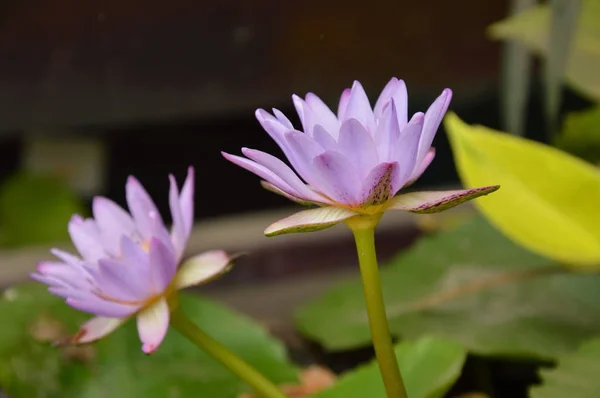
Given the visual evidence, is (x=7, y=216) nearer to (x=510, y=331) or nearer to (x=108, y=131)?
(x=108, y=131)

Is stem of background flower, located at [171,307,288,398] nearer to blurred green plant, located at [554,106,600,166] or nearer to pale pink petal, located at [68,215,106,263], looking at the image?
pale pink petal, located at [68,215,106,263]

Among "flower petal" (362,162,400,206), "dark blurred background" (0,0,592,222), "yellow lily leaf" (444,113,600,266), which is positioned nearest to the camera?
"flower petal" (362,162,400,206)

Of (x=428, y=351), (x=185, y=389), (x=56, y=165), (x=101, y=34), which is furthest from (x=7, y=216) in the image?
(x=428, y=351)

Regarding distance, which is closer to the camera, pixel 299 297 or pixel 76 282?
pixel 76 282

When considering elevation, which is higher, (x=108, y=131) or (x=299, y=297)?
(x=108, y=131)

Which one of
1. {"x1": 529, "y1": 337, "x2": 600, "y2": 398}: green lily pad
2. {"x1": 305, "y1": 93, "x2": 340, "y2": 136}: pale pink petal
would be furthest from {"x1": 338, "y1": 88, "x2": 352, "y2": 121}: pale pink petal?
{"x1": 529, "y1": 337, "x2": 600, "y2": 398}: green lily pad

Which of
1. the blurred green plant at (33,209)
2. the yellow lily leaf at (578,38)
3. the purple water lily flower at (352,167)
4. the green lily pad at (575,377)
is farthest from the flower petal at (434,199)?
the blurred green plant at (33,209)

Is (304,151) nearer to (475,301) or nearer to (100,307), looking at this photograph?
(100,307)

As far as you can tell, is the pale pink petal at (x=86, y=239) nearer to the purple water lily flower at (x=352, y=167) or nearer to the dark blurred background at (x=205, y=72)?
the purple water lily flower at (x=352, y=167)

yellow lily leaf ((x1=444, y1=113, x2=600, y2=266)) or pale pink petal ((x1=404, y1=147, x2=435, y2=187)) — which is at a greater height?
pale pink petal ((x1=404, y1=147, x2=435, y2=187))
